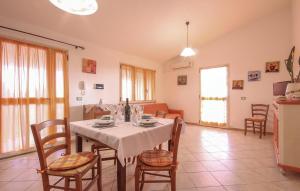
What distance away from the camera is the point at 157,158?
1.69 meters

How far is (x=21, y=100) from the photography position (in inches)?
114

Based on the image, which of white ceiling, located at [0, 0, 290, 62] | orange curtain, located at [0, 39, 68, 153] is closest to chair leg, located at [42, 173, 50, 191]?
orange curtain, located at [0, 39, 68, 153]

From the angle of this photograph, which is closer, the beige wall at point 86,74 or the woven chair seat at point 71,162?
the woven chair seat at point 71,162

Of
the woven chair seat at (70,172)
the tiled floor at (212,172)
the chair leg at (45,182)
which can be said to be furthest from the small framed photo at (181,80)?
the chair leg at (45,182)

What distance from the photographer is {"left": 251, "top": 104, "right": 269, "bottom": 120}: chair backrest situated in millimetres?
4238

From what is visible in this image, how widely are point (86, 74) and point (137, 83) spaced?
1.89 m

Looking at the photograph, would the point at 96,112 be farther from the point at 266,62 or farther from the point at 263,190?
the point at 266,62

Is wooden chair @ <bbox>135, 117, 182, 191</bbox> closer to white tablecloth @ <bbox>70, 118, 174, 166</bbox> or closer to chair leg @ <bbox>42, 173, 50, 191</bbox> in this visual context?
white tablecloth @ <bbox>70, 118, 174, 166</bbox>

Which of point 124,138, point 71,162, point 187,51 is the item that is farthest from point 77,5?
point 187,51

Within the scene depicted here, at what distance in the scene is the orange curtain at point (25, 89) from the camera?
2727mm

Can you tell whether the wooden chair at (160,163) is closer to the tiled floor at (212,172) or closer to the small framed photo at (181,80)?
the tiled floor at (212,172)

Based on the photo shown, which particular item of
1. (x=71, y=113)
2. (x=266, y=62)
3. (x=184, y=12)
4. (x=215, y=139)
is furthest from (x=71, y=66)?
(x=266, y=62)

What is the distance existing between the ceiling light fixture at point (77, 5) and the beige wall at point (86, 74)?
2.04 m

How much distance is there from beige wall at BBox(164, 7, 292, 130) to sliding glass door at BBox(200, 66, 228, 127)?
17cm
